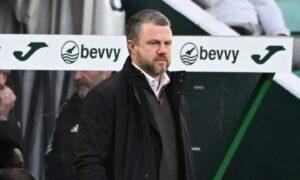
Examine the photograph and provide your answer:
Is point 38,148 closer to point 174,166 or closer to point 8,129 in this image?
point 8,129

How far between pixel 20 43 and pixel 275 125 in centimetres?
173

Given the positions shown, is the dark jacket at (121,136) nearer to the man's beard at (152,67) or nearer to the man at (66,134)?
the man's beard at (152,67)

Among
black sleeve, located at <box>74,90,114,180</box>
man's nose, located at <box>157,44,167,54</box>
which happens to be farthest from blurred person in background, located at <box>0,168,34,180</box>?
man's nose, located at <box>157,44,167,54</box>

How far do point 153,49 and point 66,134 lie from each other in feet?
6.97

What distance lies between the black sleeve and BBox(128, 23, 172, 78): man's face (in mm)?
211

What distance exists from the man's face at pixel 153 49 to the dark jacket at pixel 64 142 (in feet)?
6.66

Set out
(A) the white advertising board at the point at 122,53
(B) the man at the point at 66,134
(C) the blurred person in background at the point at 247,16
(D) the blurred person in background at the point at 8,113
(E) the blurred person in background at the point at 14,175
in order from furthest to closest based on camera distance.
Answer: (C) the blurred person in background at the point at 247,16
(B) the man at the point at 66,134
(D) the blurred person in background at the point at 8,113
(A) the white advertising board at the point at 122,53
(E) the blurred person in background at the point at 14,175

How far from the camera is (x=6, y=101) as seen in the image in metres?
5.56

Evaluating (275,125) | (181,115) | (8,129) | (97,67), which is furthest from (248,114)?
(181,115)

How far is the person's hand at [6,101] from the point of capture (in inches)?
218

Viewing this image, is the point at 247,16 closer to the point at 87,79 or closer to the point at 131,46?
the point at 87,79

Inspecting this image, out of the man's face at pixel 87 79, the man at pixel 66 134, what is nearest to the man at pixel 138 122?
the man's face at pixel 87 79

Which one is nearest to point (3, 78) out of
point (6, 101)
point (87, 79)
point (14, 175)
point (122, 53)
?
point (6, 101)

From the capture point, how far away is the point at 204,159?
5.78 metres
